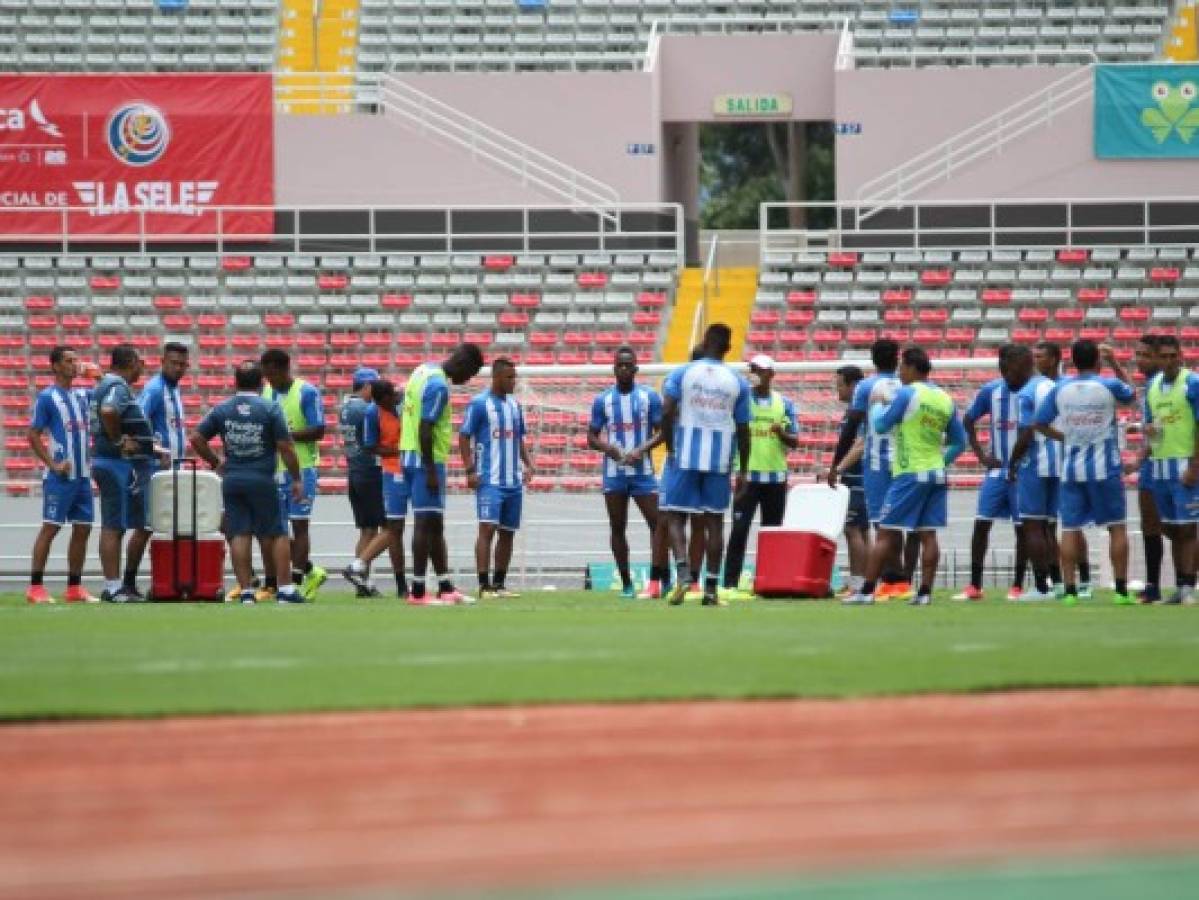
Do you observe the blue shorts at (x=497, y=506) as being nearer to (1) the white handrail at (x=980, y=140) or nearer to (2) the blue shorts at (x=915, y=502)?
(2) the blue shorts at (x=915, y=502)

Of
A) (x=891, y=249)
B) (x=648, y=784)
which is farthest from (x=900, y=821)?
(x=891, y=249)

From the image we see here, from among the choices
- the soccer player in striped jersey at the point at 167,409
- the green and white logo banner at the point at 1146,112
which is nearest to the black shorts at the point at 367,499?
the soccer player in striped jersey at the point at 167,409

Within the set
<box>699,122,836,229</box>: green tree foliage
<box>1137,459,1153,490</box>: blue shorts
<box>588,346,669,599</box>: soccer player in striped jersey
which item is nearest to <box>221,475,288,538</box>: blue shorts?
<box>588,346,669,599</box>: soccer player in striped jersey

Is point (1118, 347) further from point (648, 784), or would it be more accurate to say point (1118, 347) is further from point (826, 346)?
point (648, 784)

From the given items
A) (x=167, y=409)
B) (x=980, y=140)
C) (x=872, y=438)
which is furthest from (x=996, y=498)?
(x=980, y=140)

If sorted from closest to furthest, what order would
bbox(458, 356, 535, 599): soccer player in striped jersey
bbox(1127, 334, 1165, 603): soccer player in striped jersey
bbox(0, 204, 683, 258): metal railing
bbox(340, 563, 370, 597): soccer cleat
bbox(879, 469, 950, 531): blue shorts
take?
bbox(1127, 334, 1165, 603): soccer player in striped jersey
bbox(879, 469, 950, 531): blue shorts
bbox(458, 356, 535, 599): soccer player in striped jersey
bbox(340, 563, 370, 597): soccer cleat
bbox(0, 204, 683, 258): metal railing

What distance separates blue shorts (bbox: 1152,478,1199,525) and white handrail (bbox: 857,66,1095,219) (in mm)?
19345

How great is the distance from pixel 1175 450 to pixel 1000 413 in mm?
2159

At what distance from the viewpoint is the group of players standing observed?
1650 cm

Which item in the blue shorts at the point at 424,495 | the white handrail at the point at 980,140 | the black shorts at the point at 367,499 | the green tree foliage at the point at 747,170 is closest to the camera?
the blue shorts at the point at 424,495

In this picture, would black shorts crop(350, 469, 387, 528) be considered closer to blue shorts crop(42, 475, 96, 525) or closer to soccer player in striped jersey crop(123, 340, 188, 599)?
soccer player in striped jersey crop(123, 340, 188, 599)

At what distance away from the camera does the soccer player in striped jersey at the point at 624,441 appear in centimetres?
1872

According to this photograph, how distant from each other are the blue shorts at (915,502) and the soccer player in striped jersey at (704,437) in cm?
109

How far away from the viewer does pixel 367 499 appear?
1986 centimetres
